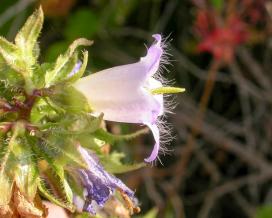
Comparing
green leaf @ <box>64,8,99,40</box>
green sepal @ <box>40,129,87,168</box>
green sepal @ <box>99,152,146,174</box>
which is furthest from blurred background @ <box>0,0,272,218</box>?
green sepal @ <box>40,129,87,168</box>

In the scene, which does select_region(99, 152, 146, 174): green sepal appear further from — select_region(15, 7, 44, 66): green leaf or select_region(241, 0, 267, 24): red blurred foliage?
select_region(241, 0, 267, 24): red blurred foliage

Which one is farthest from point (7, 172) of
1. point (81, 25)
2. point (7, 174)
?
point (81, 25)

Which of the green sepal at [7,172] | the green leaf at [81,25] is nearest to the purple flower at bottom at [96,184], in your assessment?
the green sepal at [7,172]

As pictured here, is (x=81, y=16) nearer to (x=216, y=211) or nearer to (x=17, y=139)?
(x=216, y=211)

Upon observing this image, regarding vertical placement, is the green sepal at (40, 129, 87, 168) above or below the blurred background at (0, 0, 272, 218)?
above

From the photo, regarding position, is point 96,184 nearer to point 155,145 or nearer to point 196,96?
point 155,145

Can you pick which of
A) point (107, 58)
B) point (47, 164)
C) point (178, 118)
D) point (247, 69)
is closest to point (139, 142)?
point (178, 118)

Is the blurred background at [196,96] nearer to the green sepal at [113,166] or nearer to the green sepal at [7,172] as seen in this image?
the green sepal at [113,166]
